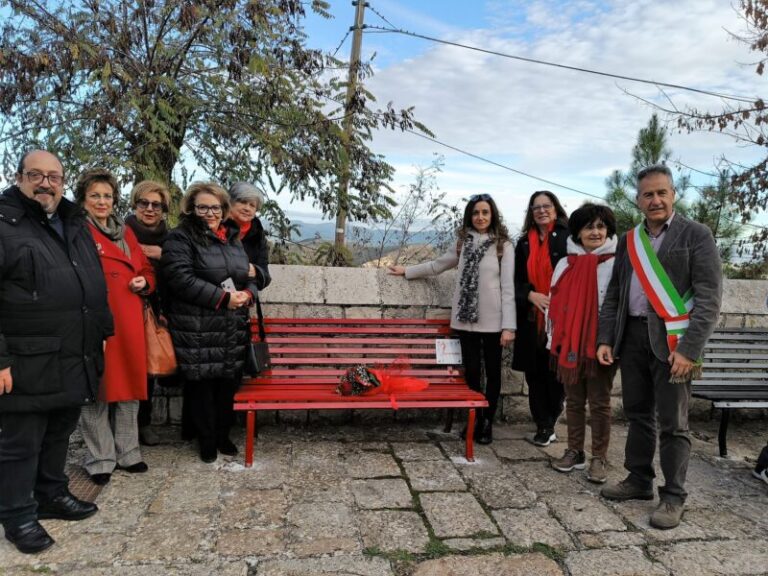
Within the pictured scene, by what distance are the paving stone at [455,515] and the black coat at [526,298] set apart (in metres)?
1.18

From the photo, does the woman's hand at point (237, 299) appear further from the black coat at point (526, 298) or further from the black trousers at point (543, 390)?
the black trousers at point (543, 390)

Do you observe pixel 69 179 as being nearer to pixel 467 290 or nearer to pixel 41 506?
pixel 41 506

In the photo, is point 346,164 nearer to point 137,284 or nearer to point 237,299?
point 237,299

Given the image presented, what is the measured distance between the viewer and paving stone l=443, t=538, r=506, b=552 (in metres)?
2.69

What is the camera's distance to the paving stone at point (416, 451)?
3.80 meters

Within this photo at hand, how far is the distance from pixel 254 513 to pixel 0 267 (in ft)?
5.54

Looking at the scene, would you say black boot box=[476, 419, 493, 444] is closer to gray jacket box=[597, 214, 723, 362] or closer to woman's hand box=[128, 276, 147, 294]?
gray jacket box=[597, 214, 723, 362]

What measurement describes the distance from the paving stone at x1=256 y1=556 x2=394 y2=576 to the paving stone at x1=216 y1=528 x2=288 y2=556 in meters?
0.10

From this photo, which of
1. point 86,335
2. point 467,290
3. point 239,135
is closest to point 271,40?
point 239,135

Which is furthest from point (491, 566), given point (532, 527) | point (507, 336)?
point (507, 336)

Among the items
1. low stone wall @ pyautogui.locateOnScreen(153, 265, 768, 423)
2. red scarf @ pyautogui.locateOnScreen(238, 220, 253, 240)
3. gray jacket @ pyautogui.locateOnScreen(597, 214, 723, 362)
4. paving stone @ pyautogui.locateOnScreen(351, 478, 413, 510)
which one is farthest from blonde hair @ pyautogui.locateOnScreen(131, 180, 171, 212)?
gray jacket @ pyautogui.locateOnScreen(597, 214, 723, 362)

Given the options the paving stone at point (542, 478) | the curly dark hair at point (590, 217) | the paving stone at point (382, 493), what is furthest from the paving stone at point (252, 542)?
the curly dark hair at point (590, 217)

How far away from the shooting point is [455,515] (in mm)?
3010

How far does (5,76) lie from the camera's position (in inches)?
169
